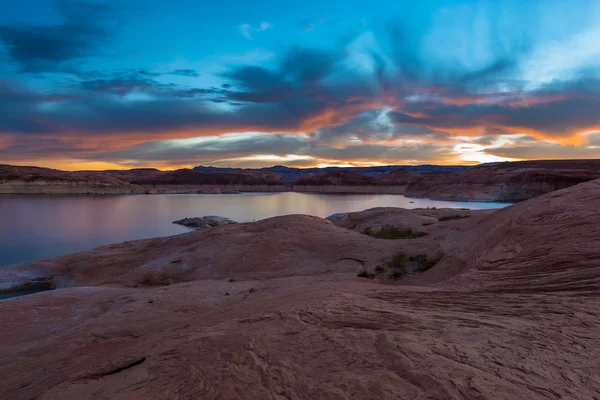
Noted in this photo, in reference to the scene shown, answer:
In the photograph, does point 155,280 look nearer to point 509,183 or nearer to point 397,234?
point 397,234

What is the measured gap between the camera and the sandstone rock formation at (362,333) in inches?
120

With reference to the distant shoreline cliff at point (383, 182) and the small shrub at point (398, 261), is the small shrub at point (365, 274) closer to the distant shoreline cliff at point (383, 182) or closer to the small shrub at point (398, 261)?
the small shrub at point (398, 261)

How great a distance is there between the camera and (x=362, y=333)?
159 inches

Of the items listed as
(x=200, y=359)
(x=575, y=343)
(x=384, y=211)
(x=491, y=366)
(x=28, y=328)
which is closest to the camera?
(x=491, y=366)

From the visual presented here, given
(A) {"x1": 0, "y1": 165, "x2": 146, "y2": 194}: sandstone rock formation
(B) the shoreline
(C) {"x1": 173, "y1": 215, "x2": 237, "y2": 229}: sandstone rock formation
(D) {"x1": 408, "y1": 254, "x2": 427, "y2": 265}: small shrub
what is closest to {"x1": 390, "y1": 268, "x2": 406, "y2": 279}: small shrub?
(D) {"x1": 408, "y1": 254, "x2": 427, "y2": 265}: small shrub

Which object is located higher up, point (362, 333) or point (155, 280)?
point (362, 333)

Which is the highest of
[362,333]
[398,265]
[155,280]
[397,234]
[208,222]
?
[362,333]

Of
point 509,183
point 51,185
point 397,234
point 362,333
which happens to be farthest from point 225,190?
point 362,333

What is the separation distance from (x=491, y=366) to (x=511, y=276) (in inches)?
154

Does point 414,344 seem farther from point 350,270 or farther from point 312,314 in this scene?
point 350,270

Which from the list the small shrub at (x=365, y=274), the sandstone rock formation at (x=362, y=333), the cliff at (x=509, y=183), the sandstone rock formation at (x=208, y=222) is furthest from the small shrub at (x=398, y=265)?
the cliff at (x=509, y=183)

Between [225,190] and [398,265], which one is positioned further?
[225,190]

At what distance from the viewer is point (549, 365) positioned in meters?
3.11

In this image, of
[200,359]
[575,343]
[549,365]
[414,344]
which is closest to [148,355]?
[200,359]
